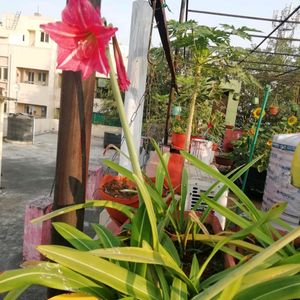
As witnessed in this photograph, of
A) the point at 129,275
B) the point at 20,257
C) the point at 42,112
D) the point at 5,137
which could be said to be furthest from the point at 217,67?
the point at 42,112

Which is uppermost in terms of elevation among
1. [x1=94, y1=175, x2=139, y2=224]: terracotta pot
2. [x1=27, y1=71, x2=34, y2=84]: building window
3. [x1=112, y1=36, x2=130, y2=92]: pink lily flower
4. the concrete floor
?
[x1=27, y1=71, x2=34, y2=84]: building window

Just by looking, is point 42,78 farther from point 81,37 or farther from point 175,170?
point 81,37

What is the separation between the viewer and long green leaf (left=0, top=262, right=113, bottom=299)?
690mm

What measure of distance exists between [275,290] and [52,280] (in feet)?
1.66

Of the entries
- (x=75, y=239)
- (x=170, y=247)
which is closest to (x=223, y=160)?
(x=170, y=247)

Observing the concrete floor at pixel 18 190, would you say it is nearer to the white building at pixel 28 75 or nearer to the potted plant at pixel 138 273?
the potted plant at pixel 138 273

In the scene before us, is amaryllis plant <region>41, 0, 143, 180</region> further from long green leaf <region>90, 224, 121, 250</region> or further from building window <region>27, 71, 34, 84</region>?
building window <region>27, 71, 34, 84</region>

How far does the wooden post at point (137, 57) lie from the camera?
217 cm

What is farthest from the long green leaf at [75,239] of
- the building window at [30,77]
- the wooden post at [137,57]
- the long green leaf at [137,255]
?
the building window at [30,77]

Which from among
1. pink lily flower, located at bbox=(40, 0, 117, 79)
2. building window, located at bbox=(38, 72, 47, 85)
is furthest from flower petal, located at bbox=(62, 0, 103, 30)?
building window, located at bbox=(38, 72, 47, 85)

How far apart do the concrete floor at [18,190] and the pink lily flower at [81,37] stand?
146cm

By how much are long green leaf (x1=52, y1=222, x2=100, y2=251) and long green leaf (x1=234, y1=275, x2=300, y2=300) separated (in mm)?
424

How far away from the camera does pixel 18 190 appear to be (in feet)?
14.6

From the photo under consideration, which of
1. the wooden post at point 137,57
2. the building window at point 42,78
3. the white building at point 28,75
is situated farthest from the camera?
the building window at point 42,78
